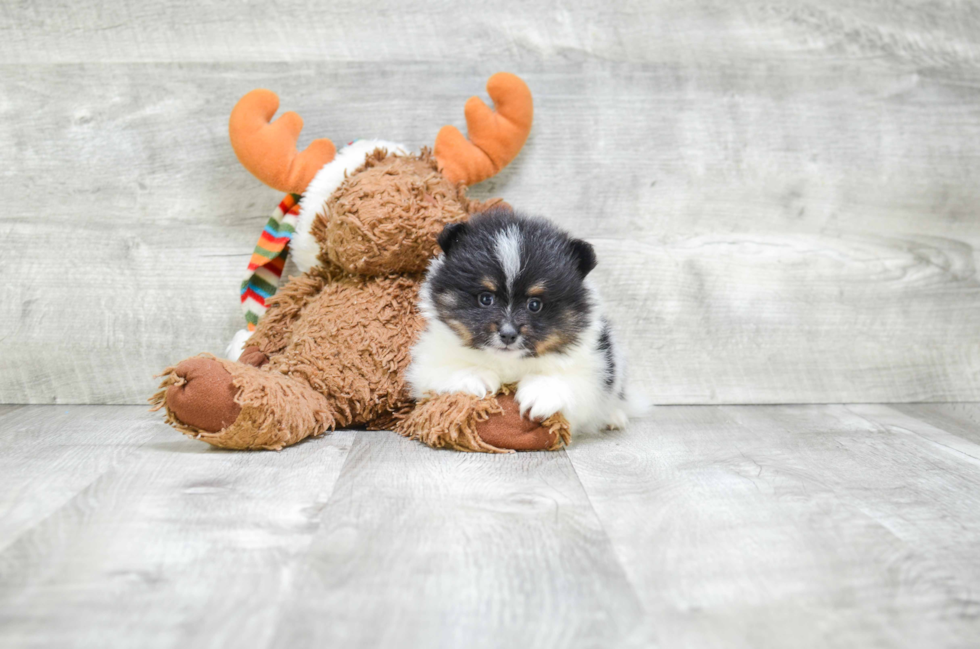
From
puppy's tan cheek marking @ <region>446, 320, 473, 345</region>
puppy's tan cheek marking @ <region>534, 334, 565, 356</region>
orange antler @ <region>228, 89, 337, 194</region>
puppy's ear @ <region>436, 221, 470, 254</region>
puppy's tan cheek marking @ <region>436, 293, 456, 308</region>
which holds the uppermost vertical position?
orange antler @ <region>228, 89, 337, 194</region>

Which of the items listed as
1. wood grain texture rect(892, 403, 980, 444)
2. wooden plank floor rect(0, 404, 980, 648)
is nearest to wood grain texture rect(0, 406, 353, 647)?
wooden plank floor rect(0, 404, 980, 648)

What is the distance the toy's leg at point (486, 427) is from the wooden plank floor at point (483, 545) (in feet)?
0.16

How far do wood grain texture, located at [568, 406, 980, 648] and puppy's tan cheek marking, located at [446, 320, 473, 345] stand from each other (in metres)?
0.32

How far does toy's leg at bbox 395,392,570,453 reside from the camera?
4.90ft

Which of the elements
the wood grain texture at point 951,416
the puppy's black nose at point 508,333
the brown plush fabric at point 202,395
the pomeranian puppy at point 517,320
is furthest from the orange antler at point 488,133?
the wood grain texture at point 951,416

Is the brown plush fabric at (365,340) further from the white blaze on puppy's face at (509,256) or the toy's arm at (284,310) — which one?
the white blaze on puppy's face at (509,256)

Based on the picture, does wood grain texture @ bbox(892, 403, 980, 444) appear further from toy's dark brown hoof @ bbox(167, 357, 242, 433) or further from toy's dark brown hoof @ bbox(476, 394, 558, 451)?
toy's dark brown hoof @ bbox(167, 357, 242, 433)

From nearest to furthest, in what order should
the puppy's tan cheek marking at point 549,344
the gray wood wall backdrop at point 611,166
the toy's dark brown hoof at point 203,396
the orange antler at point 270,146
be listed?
the toy's dark brown hoof at point 203,396
the puppy's tan cheek marking at point 549,344
the orange antler at point 270,146
the gray wood wall backdrop at point 611,166

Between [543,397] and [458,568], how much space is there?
59cm

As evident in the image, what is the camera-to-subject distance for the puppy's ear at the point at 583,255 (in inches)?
60.1

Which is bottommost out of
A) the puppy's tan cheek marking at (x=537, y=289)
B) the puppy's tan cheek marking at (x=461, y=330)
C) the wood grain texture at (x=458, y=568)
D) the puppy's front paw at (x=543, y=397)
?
the wood grain texture at (x=458, y=568)

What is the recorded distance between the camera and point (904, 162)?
2.07 metres

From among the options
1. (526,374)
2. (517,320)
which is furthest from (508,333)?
(526,374)

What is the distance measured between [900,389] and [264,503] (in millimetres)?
1829
